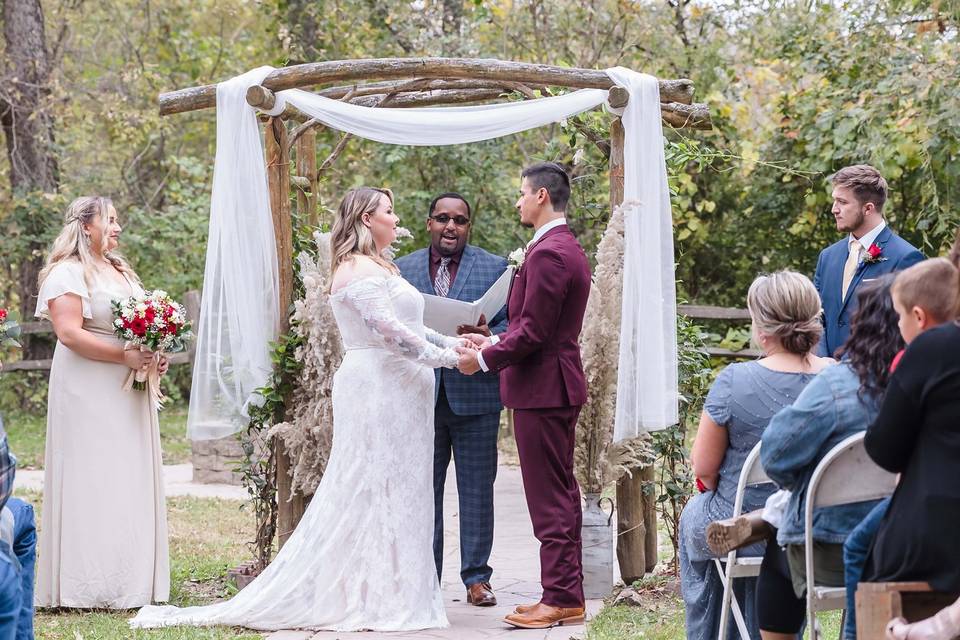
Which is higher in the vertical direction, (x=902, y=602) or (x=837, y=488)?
(x=837, y=488)

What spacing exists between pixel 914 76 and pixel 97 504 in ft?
23.0

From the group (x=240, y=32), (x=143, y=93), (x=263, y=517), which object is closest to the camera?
(x=263, y=517)

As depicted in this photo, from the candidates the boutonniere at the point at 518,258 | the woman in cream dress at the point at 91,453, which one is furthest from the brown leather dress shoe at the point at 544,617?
the woman in cream dress at the point at 91,453

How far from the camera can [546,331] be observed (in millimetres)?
5145

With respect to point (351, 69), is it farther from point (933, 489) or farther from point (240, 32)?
point (240, 32)

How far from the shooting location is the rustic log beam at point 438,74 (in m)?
5.74

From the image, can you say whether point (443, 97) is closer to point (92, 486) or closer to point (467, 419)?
point (467, 419)

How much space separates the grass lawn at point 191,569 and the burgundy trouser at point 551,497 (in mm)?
1304

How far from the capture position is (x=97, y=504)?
221 inches

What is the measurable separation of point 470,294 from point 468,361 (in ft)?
2.62

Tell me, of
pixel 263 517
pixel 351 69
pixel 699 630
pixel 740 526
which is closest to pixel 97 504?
pixel 263 517

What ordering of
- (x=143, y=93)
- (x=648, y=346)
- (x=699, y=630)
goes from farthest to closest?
(x=143, y=93) → (x=648, y=346) → (x=699, y=630)

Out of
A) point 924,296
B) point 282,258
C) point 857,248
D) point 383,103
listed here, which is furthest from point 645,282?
point 924,296

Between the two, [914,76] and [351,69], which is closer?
[351,69]
